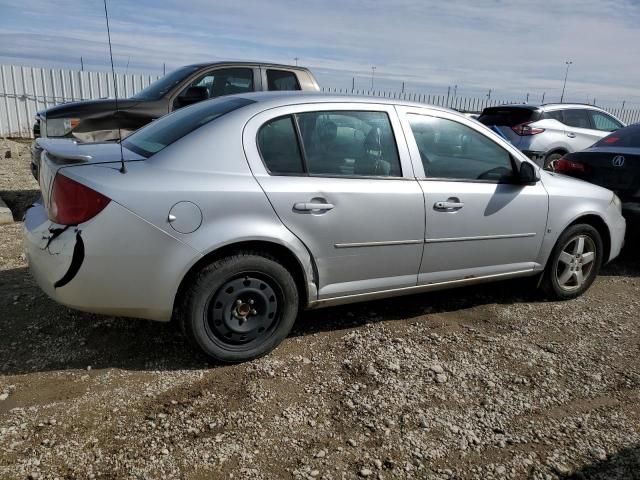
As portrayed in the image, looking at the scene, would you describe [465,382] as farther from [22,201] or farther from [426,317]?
[22,201]

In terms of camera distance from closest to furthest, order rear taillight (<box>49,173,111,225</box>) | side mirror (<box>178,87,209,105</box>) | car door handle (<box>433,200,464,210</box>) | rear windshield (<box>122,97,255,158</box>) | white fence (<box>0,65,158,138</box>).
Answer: rear taillight (<box>49,173,111,225</box>) → rear windshield (<box>122,97,255,158</box>) → car door handle (<box>433,200,464,210</box>) → side mirror (<box>178,87,209,105</box>) → white fence (<box>0,65,158,138</box>)

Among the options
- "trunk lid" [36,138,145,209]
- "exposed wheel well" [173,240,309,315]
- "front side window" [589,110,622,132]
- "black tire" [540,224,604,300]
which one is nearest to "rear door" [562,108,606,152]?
"front side window" [589,110,622,132]

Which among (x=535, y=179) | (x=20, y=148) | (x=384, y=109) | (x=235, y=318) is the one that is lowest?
(x=20, y=148)

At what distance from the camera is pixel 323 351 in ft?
11.5

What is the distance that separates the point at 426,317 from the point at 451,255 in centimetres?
60

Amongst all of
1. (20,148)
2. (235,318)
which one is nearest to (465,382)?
(235,318)

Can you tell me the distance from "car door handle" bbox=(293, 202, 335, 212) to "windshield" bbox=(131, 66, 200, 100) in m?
4.60

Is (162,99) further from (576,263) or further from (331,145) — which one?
(576,263)

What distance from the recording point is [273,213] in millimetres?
3080

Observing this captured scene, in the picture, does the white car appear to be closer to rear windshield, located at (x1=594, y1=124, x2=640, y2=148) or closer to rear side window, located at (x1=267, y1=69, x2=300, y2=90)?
rear windshield, located at (x1=594, y1=124, x2=640, y2=148)

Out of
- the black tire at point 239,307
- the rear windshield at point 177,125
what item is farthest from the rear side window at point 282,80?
the black tire at point 239,307

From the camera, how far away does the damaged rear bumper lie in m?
2.76

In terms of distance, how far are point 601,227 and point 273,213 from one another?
3.19m

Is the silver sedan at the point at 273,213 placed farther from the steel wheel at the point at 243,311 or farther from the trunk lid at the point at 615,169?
the trunk lid at the point at 615,169
